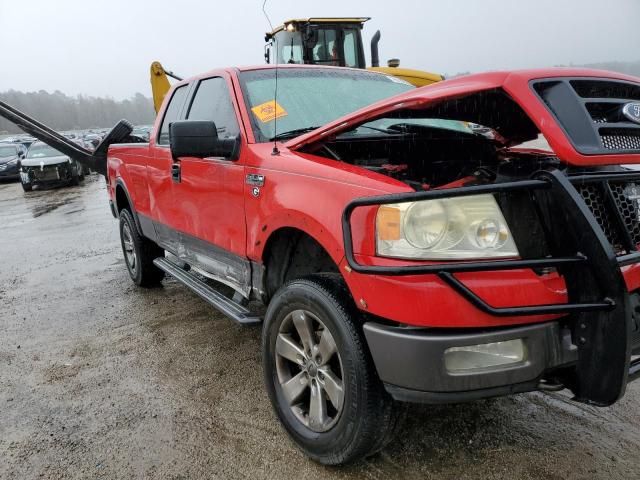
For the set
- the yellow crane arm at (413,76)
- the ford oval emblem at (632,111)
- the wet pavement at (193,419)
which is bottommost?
the wet pavement at (193,419)

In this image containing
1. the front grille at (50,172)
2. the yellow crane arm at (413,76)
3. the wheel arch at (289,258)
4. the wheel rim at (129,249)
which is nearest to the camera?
the wheel arch at (289,258)

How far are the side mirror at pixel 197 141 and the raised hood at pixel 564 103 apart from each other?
3.31 ft

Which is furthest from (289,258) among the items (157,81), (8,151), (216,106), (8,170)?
(8,151)

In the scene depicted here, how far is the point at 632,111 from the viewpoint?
1.90 m

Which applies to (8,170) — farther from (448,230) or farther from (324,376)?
(448,230)

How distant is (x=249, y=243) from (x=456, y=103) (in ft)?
4.34

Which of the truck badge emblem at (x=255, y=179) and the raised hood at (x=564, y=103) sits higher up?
the raised hood at (x=564, y=103)

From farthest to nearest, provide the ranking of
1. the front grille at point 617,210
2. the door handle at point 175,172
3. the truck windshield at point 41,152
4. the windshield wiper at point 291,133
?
the truck windshield at point 41,152, the door handle at point 175,172, the windshield wiper at point 291,133, the front grille at point 617,210

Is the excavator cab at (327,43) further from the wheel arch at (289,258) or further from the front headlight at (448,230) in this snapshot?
the front headlight at (448,230)

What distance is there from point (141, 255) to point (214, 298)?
2084mm

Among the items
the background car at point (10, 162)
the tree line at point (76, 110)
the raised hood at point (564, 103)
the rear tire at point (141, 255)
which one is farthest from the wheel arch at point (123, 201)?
the tree line at point (76, 110)

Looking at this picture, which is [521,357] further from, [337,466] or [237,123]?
[237,123]

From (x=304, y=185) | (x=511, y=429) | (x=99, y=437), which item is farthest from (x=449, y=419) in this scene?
(x=99, y=437)

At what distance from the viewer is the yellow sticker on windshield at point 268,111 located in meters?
3.05
